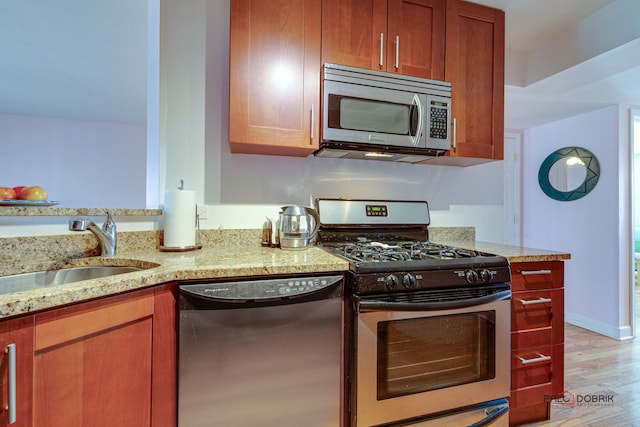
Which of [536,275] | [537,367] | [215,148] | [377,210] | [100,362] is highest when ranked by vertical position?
[215,148]

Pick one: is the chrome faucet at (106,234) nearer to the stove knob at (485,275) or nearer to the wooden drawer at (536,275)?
the stove knob at (485,275)

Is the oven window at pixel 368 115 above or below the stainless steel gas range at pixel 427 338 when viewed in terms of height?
above

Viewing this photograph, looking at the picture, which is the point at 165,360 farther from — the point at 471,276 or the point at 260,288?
the point at 471,276

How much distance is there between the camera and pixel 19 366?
2.37 feet

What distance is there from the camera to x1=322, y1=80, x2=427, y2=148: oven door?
1554mm

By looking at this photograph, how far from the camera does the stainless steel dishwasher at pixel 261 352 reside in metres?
1.07

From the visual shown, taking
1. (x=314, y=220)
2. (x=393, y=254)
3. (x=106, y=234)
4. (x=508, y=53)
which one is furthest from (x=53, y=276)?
(x=508, y=53)

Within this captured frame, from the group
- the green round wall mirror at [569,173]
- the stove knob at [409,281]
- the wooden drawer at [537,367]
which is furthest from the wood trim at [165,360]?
the green round wall mirror at [569,173]

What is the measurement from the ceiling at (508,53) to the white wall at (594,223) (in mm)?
240

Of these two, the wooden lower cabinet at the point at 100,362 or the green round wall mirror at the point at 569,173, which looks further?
the green round wall mirror at the point at 569,173

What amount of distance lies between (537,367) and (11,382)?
83.7 inches

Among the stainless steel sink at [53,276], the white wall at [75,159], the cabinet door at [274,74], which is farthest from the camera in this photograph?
the white wall at [75,159]

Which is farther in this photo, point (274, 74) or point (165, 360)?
point (274, 74)

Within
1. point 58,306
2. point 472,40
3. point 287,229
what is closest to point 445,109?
point 472,40
